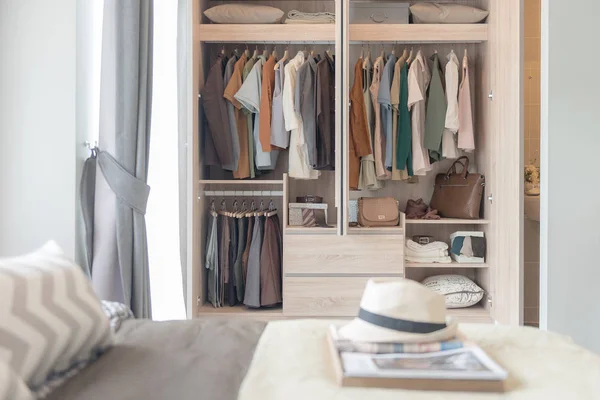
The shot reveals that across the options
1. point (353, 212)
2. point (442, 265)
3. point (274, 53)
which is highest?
point (274, 53)

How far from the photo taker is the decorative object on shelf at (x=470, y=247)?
3.84m

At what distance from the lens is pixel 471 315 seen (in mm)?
3746

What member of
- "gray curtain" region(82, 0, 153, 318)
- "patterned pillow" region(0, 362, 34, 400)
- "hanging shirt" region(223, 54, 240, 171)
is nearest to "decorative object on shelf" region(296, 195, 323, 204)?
"hanging shirt" region(223, 54, 240, 171)

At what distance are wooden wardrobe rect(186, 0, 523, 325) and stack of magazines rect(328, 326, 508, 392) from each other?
2.15 metres

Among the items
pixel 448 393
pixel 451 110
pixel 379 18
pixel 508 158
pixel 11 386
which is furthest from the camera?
pixel 379 18

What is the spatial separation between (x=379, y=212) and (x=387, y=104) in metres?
0.66

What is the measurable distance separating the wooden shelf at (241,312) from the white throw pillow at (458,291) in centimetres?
98

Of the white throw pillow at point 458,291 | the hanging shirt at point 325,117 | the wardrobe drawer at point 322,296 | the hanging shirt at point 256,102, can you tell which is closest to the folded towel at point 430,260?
the white throw pillow at point 458,291

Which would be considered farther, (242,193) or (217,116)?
(242,193)

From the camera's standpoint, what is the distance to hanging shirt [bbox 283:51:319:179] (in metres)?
3.67

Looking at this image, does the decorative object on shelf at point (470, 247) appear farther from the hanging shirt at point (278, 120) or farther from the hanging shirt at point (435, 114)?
the hanging shirt at point (278, 120)

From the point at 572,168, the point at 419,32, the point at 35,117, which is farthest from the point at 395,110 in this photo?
the point at 35,117

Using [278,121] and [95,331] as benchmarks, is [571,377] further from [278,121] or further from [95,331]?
[278,121]

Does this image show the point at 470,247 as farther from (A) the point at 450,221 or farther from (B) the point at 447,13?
(B) the point at 447,13
